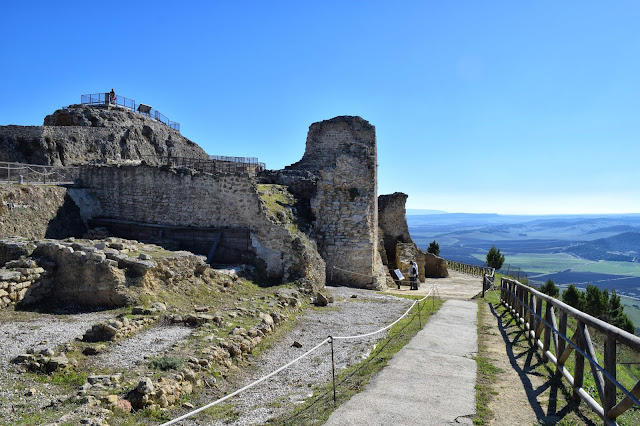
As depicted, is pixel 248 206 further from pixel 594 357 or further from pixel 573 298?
pixel 573 298

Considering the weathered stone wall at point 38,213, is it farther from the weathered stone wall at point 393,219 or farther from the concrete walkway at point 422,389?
the weathered stone wall at point 393,219

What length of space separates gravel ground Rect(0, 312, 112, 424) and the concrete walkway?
14.7ft

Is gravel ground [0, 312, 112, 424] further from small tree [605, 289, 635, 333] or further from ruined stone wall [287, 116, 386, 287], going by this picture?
small tree [605, 289, 635, 333]

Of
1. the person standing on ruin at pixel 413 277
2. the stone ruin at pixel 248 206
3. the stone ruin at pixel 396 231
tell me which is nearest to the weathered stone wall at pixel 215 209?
the stone ruin at pixel 248 206

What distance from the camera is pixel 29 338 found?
27.5 feet

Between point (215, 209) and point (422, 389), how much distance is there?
41.0ft

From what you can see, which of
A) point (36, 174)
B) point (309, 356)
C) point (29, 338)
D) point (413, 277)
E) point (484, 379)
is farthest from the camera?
point (413, 277)

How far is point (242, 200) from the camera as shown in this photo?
16.9 meters

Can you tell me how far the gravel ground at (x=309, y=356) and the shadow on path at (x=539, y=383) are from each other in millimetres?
3145

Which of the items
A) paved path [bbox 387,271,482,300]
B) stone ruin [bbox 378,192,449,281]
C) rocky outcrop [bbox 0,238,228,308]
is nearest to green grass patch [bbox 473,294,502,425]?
rocky outcrop [bbox 0,238,228,308]

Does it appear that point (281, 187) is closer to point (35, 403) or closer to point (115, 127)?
point (35, 403)

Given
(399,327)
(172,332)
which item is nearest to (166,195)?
(172,332)

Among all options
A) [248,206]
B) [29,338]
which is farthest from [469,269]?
[29,338]

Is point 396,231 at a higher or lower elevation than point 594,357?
higher
